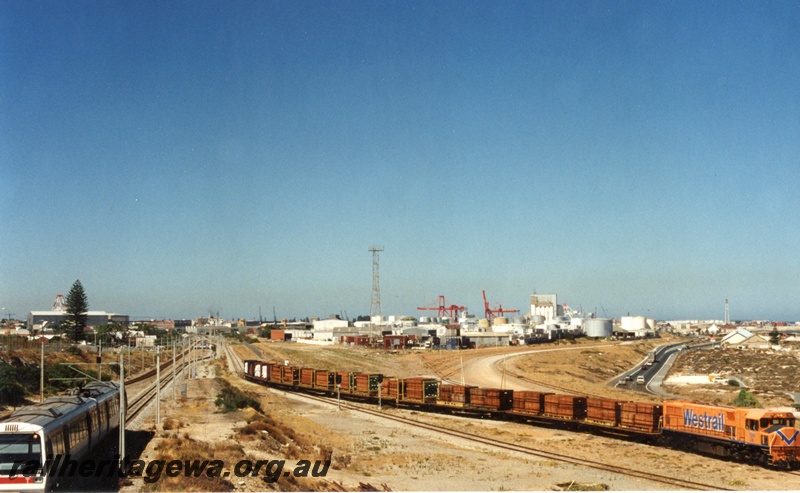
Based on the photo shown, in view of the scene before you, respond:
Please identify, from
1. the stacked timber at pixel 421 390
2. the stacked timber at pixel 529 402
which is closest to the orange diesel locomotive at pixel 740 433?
the stacked timber at pixel 529 402

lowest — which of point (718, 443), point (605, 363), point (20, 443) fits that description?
point (605, 363)

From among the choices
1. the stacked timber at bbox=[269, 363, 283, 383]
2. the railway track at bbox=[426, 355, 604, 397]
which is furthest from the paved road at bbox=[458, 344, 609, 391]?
the stacked timber at bbox=[269, 363, 283, 383]

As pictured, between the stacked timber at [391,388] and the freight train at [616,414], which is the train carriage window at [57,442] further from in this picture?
the stacked timber at [391,388]

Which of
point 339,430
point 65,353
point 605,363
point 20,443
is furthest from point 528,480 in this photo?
point 605,363

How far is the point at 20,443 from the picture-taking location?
22375 millimetres

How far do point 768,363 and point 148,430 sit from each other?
452 ft

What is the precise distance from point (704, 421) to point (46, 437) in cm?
3369

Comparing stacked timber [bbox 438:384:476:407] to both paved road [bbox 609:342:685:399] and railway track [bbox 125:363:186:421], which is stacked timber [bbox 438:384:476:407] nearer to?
railway track [bbox 125:363:186:421]

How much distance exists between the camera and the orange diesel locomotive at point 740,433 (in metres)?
33.7

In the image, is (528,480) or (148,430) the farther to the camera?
(148,430)

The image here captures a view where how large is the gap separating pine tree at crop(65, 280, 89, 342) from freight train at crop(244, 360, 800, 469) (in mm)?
92941

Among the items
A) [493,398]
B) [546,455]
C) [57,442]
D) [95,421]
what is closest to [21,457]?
[57,442]

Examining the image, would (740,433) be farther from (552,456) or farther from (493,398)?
(493,398)

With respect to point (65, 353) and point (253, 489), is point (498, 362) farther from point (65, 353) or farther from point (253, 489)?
point (253, 489)
